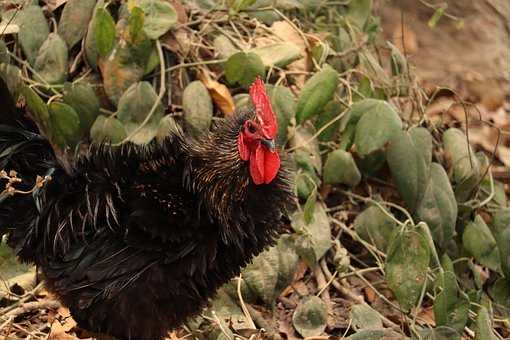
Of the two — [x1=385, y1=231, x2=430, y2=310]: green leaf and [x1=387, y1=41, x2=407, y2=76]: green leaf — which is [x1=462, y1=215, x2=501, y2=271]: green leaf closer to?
[x1=385, y1=231, x2=430, y2=310]: green leaf

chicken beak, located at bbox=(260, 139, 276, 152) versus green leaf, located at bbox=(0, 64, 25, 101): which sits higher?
chicken beak, located at bbox=(260, 139, 276, 152)

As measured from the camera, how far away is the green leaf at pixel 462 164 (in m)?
Result: 3.83

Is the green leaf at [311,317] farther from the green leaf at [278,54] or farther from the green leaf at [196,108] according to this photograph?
the green leaf at [278,54]

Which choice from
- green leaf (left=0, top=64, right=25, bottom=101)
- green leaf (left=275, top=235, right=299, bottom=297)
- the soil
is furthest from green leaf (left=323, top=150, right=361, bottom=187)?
the soil

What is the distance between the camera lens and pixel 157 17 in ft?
11.9

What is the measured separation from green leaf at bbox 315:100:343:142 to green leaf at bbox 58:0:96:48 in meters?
1.07

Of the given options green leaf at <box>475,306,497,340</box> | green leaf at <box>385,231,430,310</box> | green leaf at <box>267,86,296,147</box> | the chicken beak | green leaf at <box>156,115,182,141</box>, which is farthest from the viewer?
green leaf at <box>267,86,296,147</box>

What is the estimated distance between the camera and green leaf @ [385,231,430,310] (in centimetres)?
312

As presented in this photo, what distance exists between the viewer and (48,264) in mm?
2807

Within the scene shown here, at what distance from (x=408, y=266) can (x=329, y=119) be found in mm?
884

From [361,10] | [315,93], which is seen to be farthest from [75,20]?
[361,10]

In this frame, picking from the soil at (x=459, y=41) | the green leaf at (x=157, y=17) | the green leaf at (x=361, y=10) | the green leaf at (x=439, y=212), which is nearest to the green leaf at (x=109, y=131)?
the green leaf at (x=157, y=17)

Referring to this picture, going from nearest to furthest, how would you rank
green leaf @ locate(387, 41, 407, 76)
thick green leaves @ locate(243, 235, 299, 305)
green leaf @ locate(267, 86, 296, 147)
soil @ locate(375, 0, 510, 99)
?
thick green leaves @ locate(243, 235, 299, 305)
green leaf @ locate(267, 86, 296, 147)
green leaf @ locate(387, 41, 407, 76)
soil @ locate(375, 0, 510, 99)

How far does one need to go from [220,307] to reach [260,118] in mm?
904
